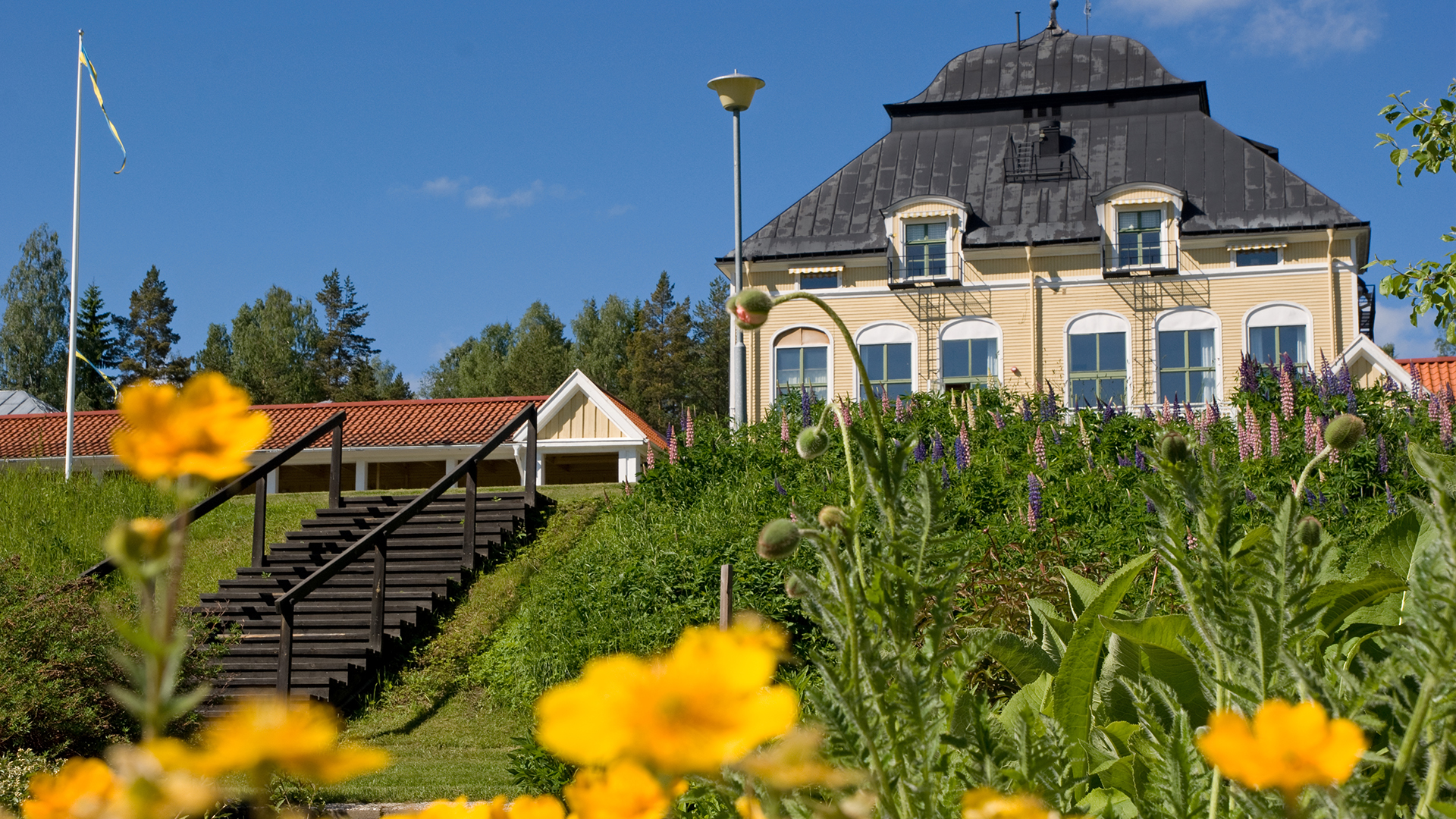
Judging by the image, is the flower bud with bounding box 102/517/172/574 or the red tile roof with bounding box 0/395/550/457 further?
the red tile roof with bounding box 0/395/550/457

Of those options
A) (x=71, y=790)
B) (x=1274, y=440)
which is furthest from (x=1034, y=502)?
(x=71, y=790)

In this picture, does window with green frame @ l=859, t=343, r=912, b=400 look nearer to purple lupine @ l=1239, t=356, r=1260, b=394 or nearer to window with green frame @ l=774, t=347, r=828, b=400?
window with green frame @ l=774, t=347, r=828, b=400

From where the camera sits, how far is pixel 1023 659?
231 cm

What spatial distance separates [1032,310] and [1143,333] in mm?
2176

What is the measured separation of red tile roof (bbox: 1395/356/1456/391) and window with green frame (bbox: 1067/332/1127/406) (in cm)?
474

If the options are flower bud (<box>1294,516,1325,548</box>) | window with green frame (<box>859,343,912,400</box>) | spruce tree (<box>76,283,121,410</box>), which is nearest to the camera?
flower bud (<box>1294,516,1325,548</box>)

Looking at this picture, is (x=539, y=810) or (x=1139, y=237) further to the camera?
(x=1139, y=237)

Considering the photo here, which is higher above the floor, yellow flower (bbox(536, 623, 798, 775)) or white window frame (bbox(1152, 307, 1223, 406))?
white window frame (bbox(1152, 307, 1223, 406))

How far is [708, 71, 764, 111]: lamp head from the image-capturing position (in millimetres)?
11672

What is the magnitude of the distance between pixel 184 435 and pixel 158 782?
0.38 feet

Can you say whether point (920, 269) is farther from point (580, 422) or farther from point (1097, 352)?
point (580, 422)

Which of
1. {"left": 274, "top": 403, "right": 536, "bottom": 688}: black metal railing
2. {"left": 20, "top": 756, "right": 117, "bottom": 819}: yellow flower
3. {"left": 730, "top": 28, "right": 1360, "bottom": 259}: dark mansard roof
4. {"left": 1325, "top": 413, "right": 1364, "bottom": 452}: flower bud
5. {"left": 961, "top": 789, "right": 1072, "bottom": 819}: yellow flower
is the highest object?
{"left": 730, "top": 28, "right": 1360, "bottom": 259}: dark mansard roof

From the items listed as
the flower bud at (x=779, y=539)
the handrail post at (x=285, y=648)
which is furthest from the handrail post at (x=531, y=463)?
the flower bud at (x=779, y=539)

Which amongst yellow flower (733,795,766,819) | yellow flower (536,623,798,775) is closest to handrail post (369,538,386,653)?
yellow flower (733,795,766,819)
